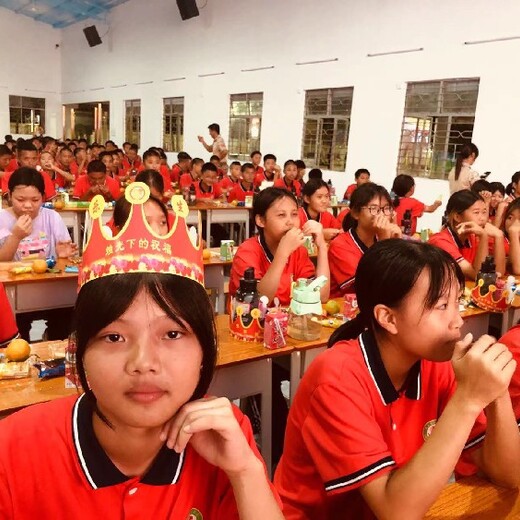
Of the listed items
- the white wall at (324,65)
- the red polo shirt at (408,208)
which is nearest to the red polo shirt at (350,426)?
the red polo shirt at (408,208)

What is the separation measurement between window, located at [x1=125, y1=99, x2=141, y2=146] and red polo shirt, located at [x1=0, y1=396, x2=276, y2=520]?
1498cm

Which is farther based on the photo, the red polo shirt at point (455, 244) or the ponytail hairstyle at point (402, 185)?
the ponytail hairstyle at point (402, 185)

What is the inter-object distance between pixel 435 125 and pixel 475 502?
756 cm

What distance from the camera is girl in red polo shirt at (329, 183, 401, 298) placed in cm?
321

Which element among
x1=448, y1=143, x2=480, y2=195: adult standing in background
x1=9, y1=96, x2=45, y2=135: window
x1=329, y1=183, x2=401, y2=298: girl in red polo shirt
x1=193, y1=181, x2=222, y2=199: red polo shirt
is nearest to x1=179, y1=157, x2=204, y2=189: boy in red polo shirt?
x1=193, y1=181, x2=222, y2=199: red polo shirt

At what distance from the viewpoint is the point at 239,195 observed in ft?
25.2

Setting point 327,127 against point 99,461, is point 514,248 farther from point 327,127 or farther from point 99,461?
point 327,127

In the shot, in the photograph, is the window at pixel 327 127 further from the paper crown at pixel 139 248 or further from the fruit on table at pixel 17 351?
the paper crown at pixel 139 248

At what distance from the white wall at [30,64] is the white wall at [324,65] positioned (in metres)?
3.62

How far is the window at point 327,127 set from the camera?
9.40 metres

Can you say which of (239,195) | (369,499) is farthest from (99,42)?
(369,499)

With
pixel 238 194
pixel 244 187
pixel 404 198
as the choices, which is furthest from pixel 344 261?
pixel 244 187

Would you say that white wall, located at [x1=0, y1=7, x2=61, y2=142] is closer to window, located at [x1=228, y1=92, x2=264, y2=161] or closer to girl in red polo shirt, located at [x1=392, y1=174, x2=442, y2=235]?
window, located at [x1=228, y1=92, x2=264, y2=161]

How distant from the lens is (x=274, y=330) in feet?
7.48
